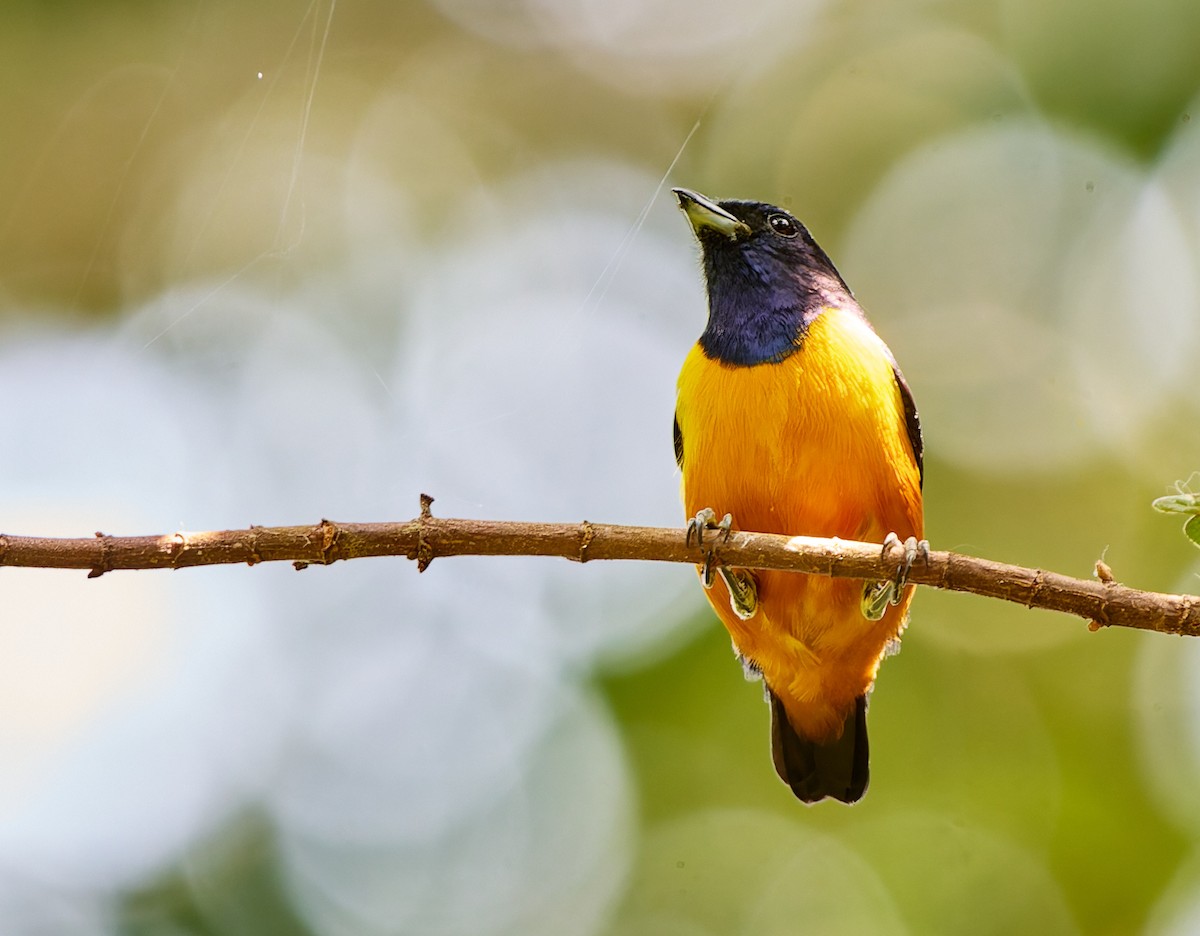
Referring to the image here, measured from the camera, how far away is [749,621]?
4156 mm

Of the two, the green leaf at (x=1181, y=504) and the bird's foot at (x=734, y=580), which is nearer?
the green leaf at (x=1181, y=504)

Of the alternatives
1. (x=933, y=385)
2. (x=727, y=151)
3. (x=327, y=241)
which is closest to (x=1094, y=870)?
(x=933, y=385)

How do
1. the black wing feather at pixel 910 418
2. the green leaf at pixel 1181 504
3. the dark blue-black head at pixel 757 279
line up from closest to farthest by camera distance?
the green leaf at pixel 1181 504 → the dark blue-black head at pixel 757 279 → the black wing feather at pixel 910 418

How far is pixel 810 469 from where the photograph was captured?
3.79m

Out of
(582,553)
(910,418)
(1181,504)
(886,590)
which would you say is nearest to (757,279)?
(910,418)

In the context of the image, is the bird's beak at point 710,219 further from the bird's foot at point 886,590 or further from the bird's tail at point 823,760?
the bird's tail at point 823,760

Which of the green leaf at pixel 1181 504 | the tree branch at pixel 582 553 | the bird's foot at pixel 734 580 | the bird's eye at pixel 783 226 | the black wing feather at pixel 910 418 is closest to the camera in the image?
the green leaf at pixel 1181 504

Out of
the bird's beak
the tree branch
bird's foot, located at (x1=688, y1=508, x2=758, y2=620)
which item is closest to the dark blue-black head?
the bird's beak

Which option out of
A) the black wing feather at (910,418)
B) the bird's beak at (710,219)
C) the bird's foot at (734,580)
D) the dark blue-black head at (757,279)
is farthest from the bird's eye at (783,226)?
the bird's foot at (734,580)

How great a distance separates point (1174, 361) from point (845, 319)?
9.45 feet

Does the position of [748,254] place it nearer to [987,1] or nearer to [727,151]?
[727,151]

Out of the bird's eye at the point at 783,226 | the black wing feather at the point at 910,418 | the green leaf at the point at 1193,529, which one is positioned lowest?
the green leaf at the point at 1193,529

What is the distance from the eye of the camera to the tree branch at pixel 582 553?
9.12 ft

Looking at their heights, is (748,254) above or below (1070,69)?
below
